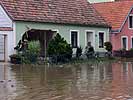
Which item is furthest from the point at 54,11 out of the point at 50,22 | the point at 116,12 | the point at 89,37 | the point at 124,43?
the point at 124,43

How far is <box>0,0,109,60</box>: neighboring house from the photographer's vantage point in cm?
3659

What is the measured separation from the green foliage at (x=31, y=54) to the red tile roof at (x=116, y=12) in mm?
14896

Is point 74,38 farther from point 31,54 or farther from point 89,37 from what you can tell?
point 31,54

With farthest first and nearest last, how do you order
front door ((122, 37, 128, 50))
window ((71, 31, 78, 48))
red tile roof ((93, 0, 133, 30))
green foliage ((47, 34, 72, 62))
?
front door ((122, 37, 128, 50))
red tile roof ((93, 0, 133, 30))
window ((71, 31, 78, 48))
green foliage ((47, 34, 72, 62))

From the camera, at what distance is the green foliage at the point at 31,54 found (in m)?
34.2

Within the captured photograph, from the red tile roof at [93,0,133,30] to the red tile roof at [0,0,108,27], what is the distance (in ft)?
8.87

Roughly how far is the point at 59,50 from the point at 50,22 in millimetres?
4867

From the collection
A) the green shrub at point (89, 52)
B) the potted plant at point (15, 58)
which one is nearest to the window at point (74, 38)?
the green shrub at point (89, 52)

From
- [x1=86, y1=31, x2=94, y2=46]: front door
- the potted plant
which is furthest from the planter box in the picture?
[x1=86, y1=31, x2=94, y2=46]: front door

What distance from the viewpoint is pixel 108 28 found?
46531 millimetres

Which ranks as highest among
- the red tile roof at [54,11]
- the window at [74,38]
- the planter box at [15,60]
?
the red tile roof at [54,11]

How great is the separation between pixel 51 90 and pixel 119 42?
33321 millimetres

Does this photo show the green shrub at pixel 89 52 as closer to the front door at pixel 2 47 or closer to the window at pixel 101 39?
the window at pixel 101 39

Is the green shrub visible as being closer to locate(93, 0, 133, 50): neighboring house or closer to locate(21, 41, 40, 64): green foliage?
locate(93, 0, 133, 50): neighboring house
